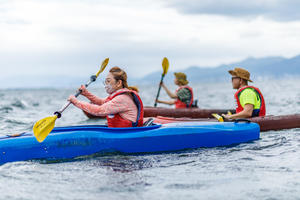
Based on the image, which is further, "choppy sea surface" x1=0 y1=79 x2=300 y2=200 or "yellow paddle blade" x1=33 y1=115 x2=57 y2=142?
"yellow paddle blade" x1=33 y1=115 x2=57 y2=142

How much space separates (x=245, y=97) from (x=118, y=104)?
2738mm

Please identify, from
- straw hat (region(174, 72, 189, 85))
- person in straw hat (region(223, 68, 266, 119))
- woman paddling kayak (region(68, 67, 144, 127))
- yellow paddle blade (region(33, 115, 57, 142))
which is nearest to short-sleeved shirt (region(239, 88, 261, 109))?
person in straw hat (region(223, 68, 266, 119))

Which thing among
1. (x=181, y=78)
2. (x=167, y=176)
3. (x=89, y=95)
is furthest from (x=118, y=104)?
(x=181, y=78)

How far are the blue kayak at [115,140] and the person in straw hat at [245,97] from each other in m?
0.74

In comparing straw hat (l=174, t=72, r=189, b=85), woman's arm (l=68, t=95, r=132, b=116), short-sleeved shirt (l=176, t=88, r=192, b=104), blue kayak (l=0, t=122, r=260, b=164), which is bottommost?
blue kayak (l=0, t=122, r=260, b=164)

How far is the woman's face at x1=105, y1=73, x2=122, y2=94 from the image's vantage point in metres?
6.11

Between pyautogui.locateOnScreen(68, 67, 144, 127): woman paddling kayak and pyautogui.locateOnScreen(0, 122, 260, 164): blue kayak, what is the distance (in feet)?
0.56

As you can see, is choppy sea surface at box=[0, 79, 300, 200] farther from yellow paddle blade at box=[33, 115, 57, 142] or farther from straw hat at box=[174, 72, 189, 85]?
straw hat at box=[174, 72, 189, 85]

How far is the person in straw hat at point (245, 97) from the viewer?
749cm

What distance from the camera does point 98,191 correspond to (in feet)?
14.4

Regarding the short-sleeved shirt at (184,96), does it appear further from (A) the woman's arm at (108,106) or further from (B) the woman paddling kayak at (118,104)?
(A) the woman's arm at (108,106)

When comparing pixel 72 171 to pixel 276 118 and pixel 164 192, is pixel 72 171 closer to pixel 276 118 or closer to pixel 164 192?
pixel 164 192

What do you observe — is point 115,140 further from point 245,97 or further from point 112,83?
point 245,97

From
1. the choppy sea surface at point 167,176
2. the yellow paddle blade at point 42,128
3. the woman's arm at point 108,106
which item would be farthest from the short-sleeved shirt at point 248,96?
the yellow paddle blade at point 42,128
